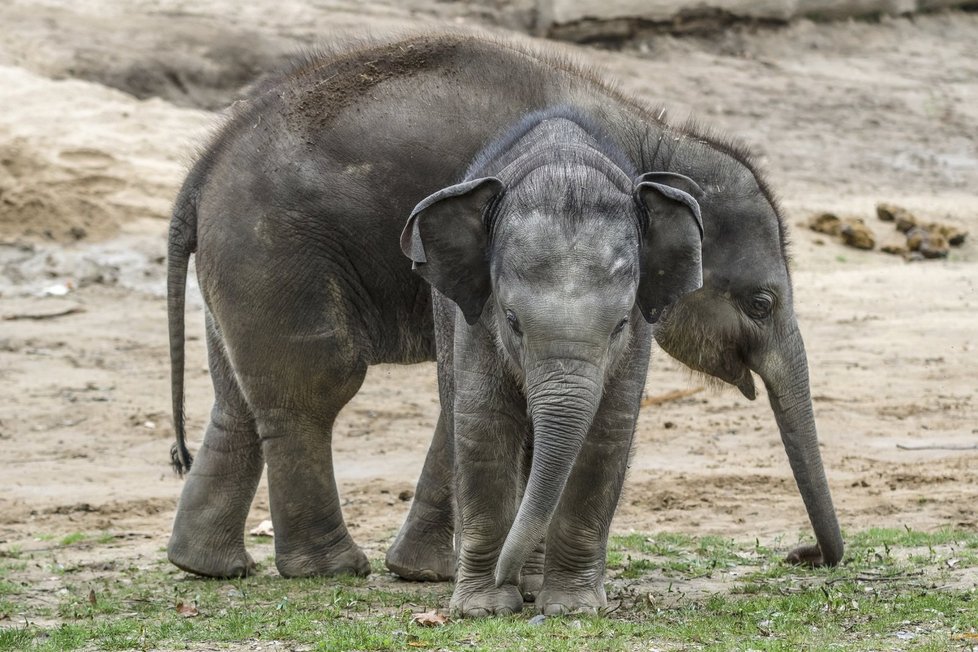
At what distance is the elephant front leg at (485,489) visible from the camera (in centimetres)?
535

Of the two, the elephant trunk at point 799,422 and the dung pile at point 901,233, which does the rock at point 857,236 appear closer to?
the dung pile at point 901,233

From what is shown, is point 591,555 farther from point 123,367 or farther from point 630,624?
point 123,367

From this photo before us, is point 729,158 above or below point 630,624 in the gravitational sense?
above

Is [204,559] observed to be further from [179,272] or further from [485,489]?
[485,489]

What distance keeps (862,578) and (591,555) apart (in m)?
1.12

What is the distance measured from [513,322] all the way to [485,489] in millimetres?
652

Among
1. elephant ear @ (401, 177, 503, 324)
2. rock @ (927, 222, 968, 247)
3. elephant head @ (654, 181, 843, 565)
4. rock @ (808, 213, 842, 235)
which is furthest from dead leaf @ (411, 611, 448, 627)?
rock @ (927, 222, 968, 247)

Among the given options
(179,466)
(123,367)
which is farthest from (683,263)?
(123,367)

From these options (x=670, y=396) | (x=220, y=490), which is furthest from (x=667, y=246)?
(x=670, y=396)

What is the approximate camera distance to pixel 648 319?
5.34m

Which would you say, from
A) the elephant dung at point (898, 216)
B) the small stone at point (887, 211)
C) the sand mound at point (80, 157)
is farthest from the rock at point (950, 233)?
the sand mound at point (80, 157)

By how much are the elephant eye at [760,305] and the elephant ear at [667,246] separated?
806mm

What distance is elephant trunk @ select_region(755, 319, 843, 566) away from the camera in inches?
242

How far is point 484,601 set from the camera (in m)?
5.41
